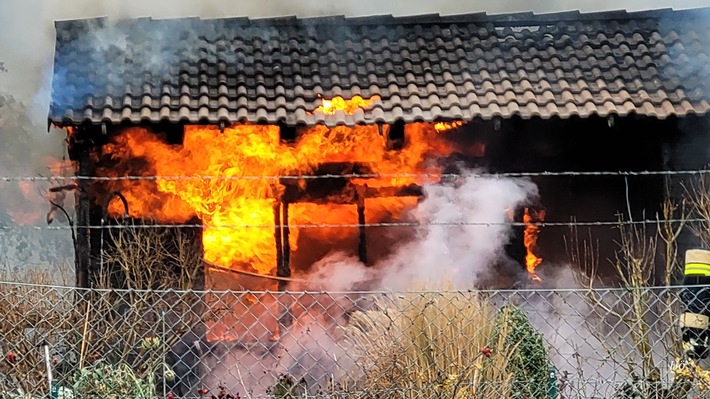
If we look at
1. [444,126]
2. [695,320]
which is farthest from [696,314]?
[444,126]

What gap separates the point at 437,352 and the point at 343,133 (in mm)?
4604

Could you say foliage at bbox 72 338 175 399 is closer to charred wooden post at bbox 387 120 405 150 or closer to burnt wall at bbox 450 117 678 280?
charred wooden post at bbox 387 120 405 150

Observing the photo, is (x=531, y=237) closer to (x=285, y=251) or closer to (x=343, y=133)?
(x=343, y=133)

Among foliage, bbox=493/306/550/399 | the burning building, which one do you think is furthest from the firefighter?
the burning building

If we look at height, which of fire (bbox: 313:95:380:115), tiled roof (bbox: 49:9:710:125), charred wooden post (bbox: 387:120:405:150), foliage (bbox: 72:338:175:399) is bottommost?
foliage (bbox: 72:338:175:399)

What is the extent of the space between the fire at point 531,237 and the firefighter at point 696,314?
2.97 m

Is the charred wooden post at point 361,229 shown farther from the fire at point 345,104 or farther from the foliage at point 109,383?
the foliage at point 109,383

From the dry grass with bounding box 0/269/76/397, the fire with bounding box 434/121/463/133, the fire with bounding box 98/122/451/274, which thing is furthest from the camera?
the fire with bounding box 434/121/463/133

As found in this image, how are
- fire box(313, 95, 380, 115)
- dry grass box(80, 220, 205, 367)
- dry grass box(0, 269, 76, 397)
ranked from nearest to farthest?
dry grass box(0, 269, 76, 397) < dry grass box(80, 220, 205, 367) < fire box(313, 95, 380, 115)

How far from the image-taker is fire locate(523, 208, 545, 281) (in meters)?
9.66

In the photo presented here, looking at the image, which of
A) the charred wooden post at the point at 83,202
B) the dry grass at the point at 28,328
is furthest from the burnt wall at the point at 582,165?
the dry grass at the point at 28,328

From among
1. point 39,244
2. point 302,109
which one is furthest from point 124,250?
point 39,244

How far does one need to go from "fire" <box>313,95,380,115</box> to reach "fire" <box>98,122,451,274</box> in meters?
0.33

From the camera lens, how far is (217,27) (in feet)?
35.2
